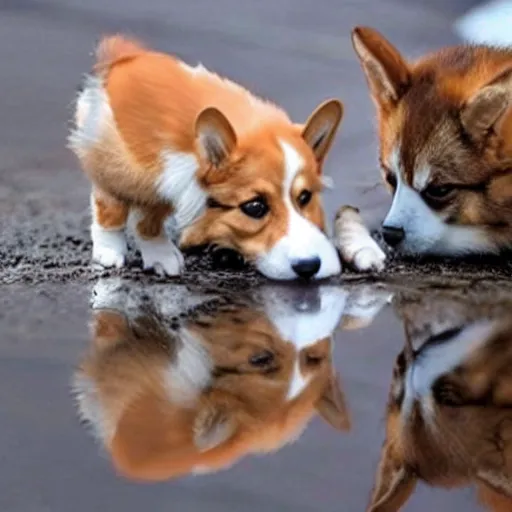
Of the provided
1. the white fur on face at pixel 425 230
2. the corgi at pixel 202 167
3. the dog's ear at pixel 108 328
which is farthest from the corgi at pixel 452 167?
the dog's ear at pixel 108 328

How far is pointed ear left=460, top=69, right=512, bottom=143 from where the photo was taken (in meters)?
1.20

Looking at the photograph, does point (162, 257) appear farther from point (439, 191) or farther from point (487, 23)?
point (487, 23)

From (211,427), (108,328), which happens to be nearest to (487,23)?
(108,328)

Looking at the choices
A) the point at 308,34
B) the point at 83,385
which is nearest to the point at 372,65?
the point at 308,34

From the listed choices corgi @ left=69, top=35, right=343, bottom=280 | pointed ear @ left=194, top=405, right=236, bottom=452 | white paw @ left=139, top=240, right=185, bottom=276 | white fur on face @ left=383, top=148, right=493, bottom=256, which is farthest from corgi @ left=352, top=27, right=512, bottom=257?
pointed ear @ left=194, top=405, right=236, bottom=452

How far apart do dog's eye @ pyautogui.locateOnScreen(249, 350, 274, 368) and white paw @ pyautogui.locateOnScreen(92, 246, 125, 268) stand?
12.7 inches

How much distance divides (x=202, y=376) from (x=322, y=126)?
0.40 meters

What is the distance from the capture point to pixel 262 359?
869 millimetres

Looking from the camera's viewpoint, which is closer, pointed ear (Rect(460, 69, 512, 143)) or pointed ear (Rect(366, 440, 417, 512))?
pointed ear (Rect(366, 440, 417, 512))

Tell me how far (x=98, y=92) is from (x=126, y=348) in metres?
0.37

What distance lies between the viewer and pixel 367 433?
73cm

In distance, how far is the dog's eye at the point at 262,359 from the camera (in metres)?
0.86

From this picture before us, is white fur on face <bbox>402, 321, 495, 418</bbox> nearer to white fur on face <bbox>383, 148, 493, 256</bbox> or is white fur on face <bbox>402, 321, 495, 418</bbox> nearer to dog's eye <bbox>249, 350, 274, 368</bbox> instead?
dog's eye <bbox>249, 350, 274, 368</bbox>

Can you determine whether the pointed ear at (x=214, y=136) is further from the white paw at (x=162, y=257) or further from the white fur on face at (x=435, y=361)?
the white fur on face at (x=435, y=361)
